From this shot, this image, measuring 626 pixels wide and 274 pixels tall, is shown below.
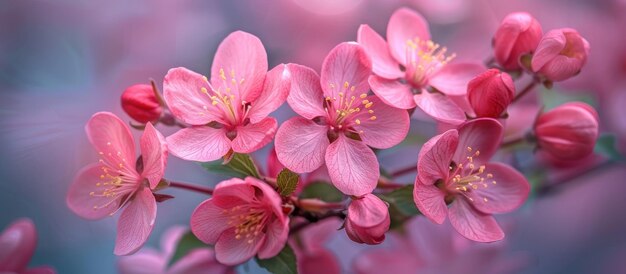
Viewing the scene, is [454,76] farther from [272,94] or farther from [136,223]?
[136,223]

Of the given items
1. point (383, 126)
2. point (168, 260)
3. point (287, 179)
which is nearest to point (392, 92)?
point (383, 126)

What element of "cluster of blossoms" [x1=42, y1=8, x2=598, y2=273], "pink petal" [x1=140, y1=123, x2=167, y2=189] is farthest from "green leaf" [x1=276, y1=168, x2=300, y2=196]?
"pink petal" [x1=140, y1=123, x2=167, y2=189]

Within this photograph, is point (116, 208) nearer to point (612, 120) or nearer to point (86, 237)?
point (86, 237)

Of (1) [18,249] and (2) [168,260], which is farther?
(2) [168,260]

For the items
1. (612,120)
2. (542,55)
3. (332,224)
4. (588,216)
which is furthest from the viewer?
(588,216)

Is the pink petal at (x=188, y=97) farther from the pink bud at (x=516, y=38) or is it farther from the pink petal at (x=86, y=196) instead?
the pink bud at (x=516, y=38)

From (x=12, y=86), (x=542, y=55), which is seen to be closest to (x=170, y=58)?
(x=12, y=86)

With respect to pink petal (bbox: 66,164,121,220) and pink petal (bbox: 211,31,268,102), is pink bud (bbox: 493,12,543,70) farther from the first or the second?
pink petal (bbox: 66,164,121,220)
